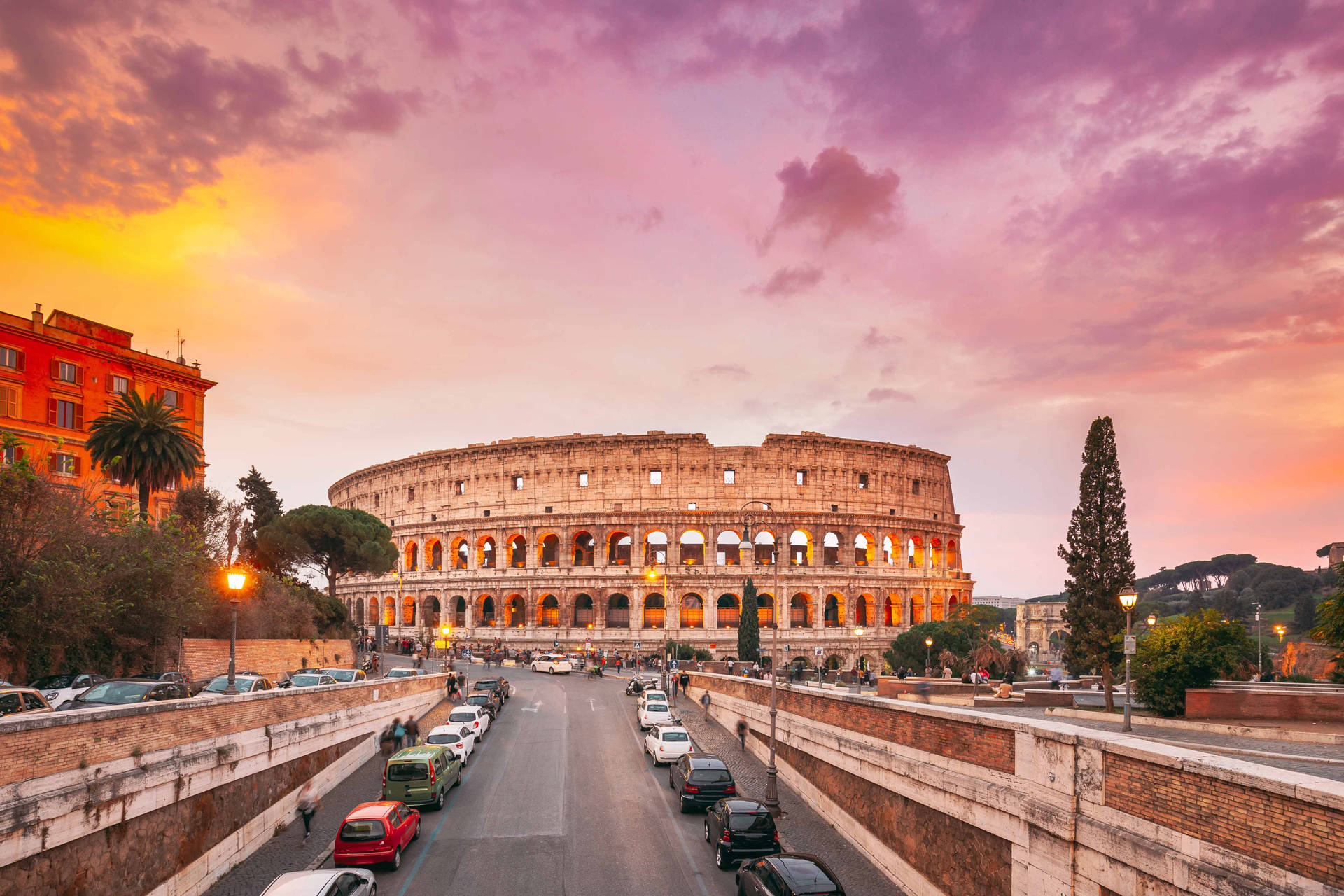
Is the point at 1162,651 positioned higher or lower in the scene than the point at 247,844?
higher

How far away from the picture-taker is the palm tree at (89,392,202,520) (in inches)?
1720

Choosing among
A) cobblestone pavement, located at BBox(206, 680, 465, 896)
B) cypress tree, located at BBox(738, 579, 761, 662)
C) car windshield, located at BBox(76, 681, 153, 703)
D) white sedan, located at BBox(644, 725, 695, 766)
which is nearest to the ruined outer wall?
white sedan, located at BBox(644, 725, 695, 766)

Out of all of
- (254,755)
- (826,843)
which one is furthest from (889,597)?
(254,755)

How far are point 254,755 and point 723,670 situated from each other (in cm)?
3976

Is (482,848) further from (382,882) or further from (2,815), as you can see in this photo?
(2,815)

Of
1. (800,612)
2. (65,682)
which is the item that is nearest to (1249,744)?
(65,682)

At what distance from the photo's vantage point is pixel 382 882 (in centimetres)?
1803

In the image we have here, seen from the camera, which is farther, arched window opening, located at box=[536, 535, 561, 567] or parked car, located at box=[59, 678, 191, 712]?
arched window opening, located at box=[536, 535, 561, 567]

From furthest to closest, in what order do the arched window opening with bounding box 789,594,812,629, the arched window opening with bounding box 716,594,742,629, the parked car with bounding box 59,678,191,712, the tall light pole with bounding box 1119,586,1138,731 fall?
the arched window opening with bounding box 789,594,812,629 < the arched window opening with bounding box 716,594,742,629 < the tall light pole with bounding box 1119,586,1138,731 < the parked car with bounding box 59,678,191,712

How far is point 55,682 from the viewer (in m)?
29.1

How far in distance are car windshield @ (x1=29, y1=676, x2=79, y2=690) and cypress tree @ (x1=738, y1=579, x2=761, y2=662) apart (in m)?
42.9

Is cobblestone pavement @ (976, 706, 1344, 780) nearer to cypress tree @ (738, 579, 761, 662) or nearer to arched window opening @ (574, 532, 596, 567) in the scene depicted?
cypress tree @ (738, 579, 761, 662)

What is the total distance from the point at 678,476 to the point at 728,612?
15.0 metres

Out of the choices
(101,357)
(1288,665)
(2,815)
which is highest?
(101,357)
